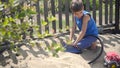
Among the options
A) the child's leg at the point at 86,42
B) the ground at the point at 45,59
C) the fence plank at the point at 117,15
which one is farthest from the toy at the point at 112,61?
the fence plank at the point at 117,15

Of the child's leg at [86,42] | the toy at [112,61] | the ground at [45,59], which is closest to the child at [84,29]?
the child's leg at [86,42]

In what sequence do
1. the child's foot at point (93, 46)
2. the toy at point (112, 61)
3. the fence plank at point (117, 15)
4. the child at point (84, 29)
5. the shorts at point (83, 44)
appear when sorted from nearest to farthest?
the toy at point (112, 61)
the child at point (84, 29)
the shorts at point (83, 44)
the child's foot at point (93, 46)
the fence plank at point (117, 15)

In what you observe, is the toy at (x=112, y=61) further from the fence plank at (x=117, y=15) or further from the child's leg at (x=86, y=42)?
the fence plank at (x=117, y=15)

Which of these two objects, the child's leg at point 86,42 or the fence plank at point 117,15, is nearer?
the child's leg at point 86,42

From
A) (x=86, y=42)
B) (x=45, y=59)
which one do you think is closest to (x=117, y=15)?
(x=86, y=42)

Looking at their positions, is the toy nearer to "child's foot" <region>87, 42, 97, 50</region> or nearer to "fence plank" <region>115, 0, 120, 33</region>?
"child's foot" <region>87, 42, 97, 50</region>

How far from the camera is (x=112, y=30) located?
6.74 meters

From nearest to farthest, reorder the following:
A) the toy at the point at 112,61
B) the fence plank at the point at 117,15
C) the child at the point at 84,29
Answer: the toy at the point at 112,61 → the child at the point at 84,29 → the fence plank at the point at 117,15

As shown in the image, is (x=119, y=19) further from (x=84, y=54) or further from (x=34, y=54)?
(x=34, y=54)

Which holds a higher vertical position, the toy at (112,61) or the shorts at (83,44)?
the shorts at (83,44)

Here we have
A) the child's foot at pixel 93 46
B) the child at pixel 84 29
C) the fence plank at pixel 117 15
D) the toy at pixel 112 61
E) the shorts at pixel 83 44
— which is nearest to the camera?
the toy at pixel 112 61

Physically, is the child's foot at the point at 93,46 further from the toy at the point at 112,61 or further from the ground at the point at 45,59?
the toy at the point at 112,61

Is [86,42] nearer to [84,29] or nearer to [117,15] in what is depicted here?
[84,29]

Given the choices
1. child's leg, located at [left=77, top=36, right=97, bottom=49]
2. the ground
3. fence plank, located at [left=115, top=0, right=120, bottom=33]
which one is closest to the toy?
the ground
